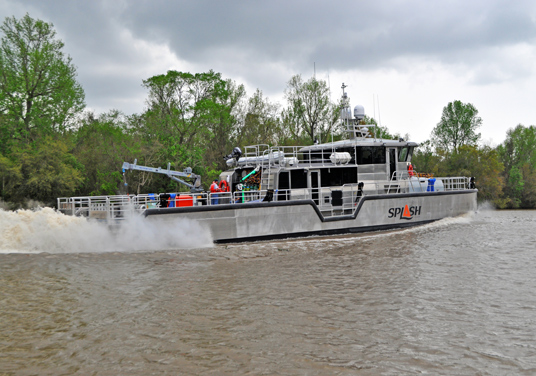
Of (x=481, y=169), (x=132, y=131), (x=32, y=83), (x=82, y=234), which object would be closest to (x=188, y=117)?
(x=132, y=131)

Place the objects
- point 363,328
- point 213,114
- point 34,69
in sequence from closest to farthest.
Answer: point 363,328 < point 34,69 < point 213,114

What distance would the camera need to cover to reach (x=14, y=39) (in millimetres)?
31156

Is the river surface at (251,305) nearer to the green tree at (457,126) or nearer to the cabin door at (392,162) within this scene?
the cabin door at (392,162)

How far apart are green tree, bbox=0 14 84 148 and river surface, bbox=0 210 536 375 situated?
2106 cm

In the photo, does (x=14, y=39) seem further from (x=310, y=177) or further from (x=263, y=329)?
(x=263, y=329)

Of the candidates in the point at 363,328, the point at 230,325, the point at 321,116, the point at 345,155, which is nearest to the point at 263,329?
the point at 230,325

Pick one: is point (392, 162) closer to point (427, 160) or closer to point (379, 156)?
point (379, 156)

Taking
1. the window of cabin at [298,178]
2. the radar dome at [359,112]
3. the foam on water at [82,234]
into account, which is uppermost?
the radar dome at [359,112]

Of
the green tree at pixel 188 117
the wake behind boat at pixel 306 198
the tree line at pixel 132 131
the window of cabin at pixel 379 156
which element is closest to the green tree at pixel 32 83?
the tree line at pixel 132 131

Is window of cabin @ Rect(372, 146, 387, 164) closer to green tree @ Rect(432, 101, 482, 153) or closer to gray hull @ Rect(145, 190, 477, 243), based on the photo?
gray hull @ Rect(145, 190, 477, 243)

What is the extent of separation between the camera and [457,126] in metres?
56.2

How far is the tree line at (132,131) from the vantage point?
29797 millimetres

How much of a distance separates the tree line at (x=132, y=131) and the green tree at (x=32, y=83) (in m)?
0.07

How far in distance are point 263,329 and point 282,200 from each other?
10066mm
